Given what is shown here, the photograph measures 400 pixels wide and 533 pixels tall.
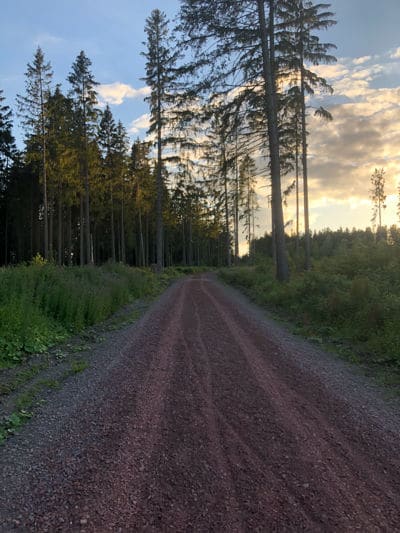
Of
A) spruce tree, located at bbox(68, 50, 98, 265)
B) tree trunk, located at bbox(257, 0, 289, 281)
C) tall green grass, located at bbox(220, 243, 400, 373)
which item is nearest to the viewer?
tall green grass, located at bbox(220, 243, 400, 373)

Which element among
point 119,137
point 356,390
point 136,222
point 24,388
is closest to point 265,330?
point 356,390

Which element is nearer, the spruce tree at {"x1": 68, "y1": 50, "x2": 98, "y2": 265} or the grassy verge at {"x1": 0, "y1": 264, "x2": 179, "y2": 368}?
the grassy verge at {"x1": 0, "y1": 264, "x2": 179, "y2": 368}

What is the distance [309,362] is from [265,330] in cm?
274

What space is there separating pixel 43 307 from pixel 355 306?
26.3ft

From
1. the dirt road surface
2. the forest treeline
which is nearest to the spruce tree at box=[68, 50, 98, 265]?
the forest treeline

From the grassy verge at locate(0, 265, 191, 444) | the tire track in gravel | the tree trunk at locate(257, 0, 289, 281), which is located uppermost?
the tree trunk at locate(257, 0, 289, 281)

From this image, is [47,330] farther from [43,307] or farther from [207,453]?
[207,453]

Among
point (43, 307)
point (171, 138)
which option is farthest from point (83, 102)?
point (43, 307)

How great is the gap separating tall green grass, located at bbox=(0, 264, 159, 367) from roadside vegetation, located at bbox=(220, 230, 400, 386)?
5.75 meters

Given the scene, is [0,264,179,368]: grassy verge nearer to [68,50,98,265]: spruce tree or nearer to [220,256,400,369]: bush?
[220,256,400,369]: bush

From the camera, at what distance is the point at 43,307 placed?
32.8 ft

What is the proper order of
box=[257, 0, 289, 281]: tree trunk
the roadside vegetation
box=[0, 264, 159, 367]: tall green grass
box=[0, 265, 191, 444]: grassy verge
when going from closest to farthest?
box=[0, 265, 191, 444]: grassy verge, the roadside vegetation, box=[0, 264, 159, 367]: tall green grass, box=[257, 0, 289, 281]: tree trunk

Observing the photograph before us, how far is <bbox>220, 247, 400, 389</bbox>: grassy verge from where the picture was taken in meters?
7.37

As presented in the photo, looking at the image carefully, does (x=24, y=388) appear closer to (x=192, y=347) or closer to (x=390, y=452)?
(x=192, y=347)
